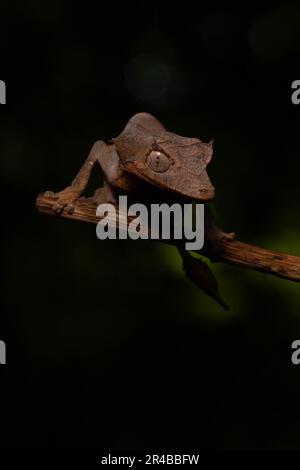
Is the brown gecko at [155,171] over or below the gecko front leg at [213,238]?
over

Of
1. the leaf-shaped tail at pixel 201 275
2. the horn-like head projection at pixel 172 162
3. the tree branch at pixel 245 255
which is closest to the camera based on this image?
the horn-like head projection at pixel 172 162

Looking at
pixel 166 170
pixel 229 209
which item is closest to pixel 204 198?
pixel 166 170

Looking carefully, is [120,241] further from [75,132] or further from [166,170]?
[166,170]

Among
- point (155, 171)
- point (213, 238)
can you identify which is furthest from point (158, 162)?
point (213, 238)

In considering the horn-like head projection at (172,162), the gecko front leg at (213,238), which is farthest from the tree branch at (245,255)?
the horn-like head projection at (172,162)

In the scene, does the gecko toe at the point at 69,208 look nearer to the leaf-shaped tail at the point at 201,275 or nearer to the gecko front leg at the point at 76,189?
the gecko front leg at the point at 76,189

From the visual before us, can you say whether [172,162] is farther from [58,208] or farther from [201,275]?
[201,275]

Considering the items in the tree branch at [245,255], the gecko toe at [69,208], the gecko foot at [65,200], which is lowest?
the tree branch at [245,255]
